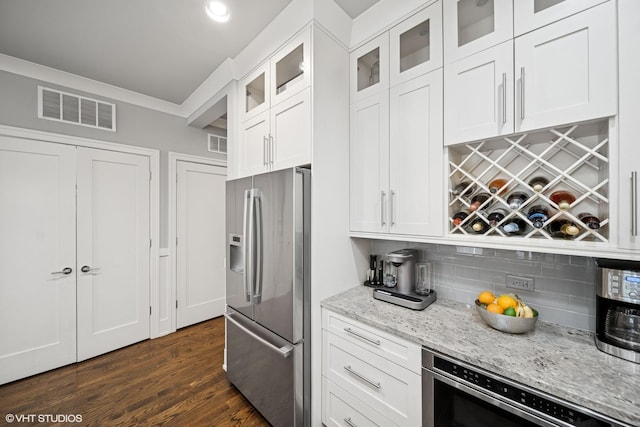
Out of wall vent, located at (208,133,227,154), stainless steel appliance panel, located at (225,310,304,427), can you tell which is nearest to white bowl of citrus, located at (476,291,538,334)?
stainless steel appliance panel, located at (225,310,304,427)

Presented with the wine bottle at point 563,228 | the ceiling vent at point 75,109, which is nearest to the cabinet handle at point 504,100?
the wine bottle at point 563,228

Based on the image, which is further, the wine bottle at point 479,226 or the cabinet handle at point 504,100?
the wine bottle at point 479,226

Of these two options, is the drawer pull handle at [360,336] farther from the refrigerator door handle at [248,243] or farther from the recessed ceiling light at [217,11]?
the recessed ceiling light at [217,11]

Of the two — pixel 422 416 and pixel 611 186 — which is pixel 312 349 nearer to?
pixel 422 416

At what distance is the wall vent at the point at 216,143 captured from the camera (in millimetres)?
3525

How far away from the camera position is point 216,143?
11.8 feet

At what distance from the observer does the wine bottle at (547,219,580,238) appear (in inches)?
41.6

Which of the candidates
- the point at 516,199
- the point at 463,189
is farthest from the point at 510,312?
the point at 463,189

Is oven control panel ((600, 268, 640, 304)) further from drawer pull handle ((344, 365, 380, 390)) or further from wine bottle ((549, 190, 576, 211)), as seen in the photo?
drawer pull handle ((344, 365, 380, 390))

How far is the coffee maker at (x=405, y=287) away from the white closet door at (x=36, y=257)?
307 cm

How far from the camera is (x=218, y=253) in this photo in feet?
11.7

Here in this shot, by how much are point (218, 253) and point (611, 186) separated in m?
3.75

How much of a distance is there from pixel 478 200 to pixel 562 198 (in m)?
0.34

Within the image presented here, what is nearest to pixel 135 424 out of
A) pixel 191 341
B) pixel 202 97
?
pixel 191 341
